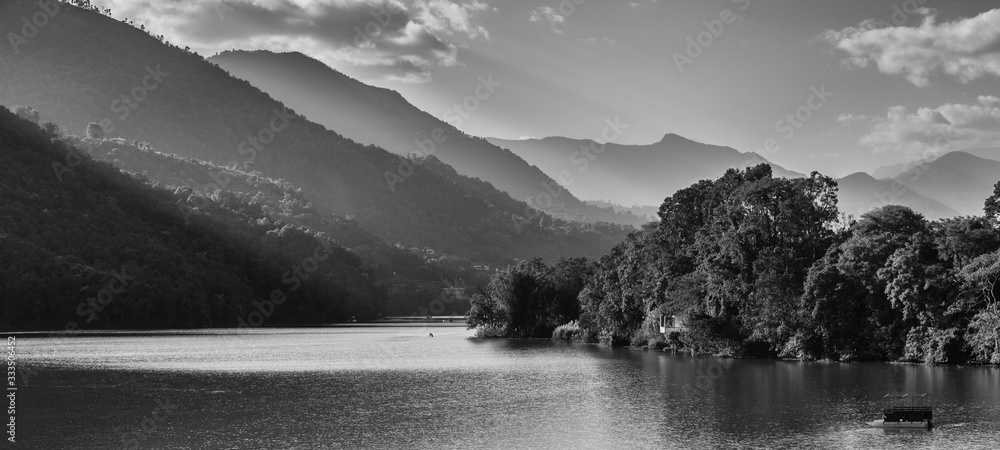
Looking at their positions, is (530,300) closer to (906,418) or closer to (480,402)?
(480,402)

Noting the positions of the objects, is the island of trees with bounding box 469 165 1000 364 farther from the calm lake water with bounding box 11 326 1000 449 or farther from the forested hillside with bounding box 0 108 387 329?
the forested hillside with bounding box 0 108 387 329

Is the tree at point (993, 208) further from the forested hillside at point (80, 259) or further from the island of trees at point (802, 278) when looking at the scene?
the forested hillside at point (80, 259)

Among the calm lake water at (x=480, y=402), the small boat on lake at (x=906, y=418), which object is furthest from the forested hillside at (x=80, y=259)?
the small boat on lake at (x=906, y=418)

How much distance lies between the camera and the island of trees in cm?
8388

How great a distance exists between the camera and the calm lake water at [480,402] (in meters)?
47.7

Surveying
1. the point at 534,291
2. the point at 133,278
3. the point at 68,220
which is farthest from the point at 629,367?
the point at 68,220

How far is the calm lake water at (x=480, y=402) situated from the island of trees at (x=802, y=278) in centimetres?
441

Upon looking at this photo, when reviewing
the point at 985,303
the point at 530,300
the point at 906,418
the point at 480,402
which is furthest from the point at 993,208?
the point at 530,300

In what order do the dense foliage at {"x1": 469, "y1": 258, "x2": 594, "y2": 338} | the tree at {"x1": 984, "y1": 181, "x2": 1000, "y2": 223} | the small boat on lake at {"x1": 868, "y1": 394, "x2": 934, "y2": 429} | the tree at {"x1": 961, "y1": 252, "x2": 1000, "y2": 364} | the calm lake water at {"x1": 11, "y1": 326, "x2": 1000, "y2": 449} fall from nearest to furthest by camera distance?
the calm lake water at {"x1": 11, "y1": 326, "x2": 1000, "y2": 449} → the small boat on lake at {"x1": 868, "y1": 394, "x2": 934, "y2": 429} → the tree at {"x1": 961, "y1": 252, "x2": 1000, "y2": 364} → the tree at {"x1": 984, "y1": 181, "x2": 1000, "y2": 223} → the dense foliage at {"x1": 469, "y1": 258, "x2": 594, "y2": 338}

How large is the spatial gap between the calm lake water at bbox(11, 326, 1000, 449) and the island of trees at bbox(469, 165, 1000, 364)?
14.5ft

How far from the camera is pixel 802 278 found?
97.8 meters

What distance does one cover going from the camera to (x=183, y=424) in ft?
172

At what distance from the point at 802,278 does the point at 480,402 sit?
48.1m

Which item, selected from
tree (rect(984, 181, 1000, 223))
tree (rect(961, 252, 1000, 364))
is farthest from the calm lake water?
tree (rect(984, 181, 1000, 223))
